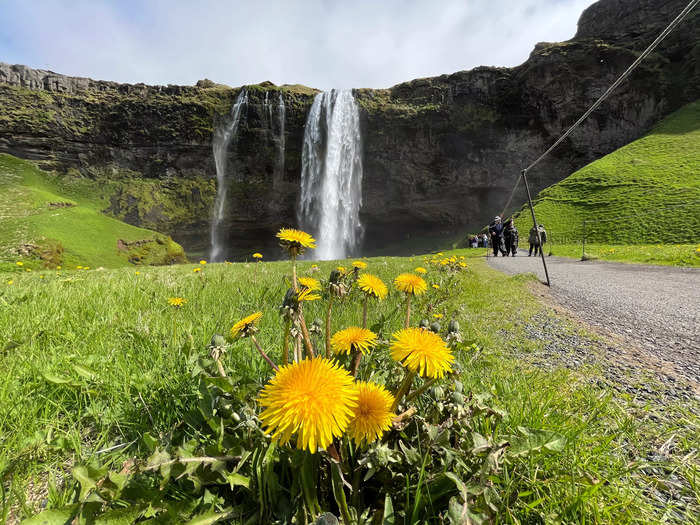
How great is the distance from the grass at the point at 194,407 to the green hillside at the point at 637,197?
801 inches

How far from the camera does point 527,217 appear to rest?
24125mm

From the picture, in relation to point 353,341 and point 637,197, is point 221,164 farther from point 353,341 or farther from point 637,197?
point 353,341

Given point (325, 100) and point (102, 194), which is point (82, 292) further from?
point (102, 194)

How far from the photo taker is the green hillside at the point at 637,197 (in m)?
16.6

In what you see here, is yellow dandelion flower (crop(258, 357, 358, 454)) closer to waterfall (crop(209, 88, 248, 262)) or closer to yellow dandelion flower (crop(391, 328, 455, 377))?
yellow dandelion flower (crop(391, 328, 455, 377))

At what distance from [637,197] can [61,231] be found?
140ft

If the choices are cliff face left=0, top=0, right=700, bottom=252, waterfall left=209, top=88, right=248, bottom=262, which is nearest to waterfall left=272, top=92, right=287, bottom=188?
cliff face left=0, top=0, right=700, bottom=252

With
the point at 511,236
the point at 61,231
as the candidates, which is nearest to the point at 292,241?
the point at 511,236

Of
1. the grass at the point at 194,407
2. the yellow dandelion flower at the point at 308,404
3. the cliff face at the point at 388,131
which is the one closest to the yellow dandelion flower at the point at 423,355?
the yellow dandelion flower at the point at 308,404

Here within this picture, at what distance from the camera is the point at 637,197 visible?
2039 centimetres

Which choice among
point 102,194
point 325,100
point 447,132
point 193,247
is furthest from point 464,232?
point 102,194

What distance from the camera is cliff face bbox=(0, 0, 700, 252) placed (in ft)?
112

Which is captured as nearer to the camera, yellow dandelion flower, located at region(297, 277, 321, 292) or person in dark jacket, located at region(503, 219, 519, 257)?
yellow dandelion flower, located at region(297, 277, 321, 292)

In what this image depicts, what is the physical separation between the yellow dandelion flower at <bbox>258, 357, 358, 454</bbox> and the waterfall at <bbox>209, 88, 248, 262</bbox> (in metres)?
42.6
